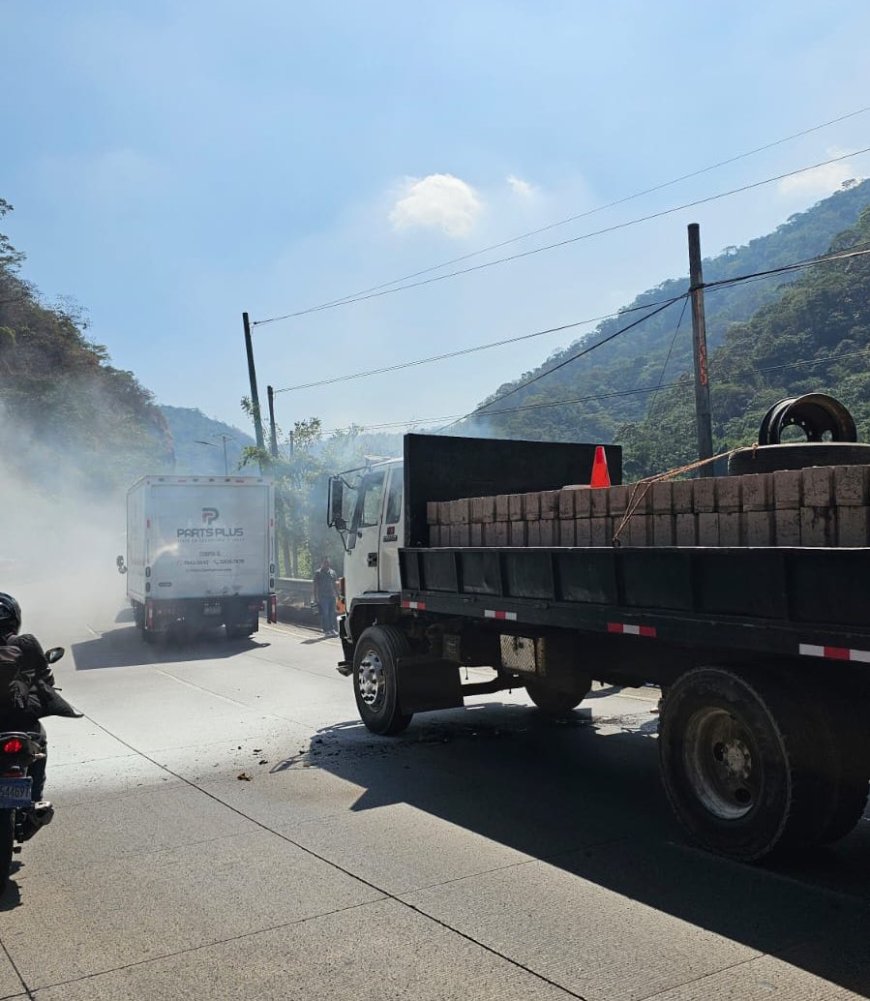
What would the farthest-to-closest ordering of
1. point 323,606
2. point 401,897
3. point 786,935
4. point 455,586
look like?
point 323,606, point 455,586, point 401,897, point 786,935

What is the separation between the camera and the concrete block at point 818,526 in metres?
4.48

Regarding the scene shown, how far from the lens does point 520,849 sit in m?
5.39

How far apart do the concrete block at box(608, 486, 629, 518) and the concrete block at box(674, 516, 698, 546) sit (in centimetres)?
41

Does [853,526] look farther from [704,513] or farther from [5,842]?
[5,842]

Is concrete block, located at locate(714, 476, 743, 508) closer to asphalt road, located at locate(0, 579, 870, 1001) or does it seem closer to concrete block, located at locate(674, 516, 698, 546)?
concrete block, located at locate(674, 516, 698, 546)

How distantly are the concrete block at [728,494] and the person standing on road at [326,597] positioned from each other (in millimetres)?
14479

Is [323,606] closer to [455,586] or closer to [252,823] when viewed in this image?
[455,586]

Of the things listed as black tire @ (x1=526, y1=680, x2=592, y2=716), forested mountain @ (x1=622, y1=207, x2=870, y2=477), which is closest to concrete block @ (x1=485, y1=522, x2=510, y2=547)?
black tire @ (x1=526, y1=680, x2=592, y2=716)

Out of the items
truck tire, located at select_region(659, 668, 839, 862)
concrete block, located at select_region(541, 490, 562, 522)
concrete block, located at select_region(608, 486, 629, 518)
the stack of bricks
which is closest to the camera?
the stack of bricks

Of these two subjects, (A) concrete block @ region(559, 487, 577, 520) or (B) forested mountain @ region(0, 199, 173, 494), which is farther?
(B) forested mountain @ region(0, 199, 173, 494)

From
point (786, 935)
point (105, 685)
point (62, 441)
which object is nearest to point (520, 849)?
point (786, 935)

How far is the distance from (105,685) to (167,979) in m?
9.51

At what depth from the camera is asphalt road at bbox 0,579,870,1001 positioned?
12.4ft

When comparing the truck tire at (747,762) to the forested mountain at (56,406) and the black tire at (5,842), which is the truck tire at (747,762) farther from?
the forested mountain at (56,406)
